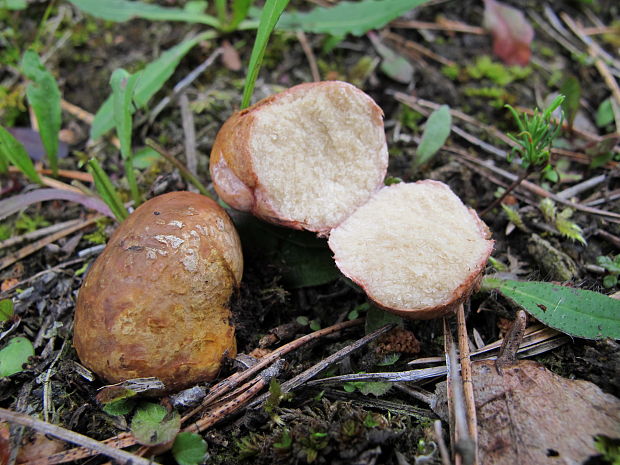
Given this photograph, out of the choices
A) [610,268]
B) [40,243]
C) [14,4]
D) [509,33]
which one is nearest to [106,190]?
[40,243]

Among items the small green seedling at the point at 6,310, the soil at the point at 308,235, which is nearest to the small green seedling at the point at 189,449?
the soil at the point at 308,235

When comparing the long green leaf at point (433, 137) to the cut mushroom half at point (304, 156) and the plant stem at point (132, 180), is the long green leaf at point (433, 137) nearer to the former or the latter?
the cut mushroom half at point (304, 156)

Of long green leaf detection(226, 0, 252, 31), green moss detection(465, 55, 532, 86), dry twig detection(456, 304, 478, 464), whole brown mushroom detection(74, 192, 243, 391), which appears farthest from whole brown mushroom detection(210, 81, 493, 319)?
green moss detection(465, 55, 532, 86)

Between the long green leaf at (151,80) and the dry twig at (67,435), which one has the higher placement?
the long green leaf at (151,80)

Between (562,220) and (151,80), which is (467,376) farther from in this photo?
(151,80)

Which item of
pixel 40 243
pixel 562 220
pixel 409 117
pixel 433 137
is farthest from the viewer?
pixel 409 117

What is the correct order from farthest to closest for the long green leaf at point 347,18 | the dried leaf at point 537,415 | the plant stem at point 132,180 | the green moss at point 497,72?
the green moss at point 497,72 < the long green leaf at point 347,18 < the plant stem at point 132,180 < the dried leaf at point 537,415

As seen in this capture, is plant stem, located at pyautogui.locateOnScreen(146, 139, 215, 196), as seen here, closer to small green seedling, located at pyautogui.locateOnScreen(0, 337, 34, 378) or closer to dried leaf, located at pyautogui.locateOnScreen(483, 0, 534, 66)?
small green seedling, located at pyautogui.locateOnScreen(0, 337, 34, 378)
